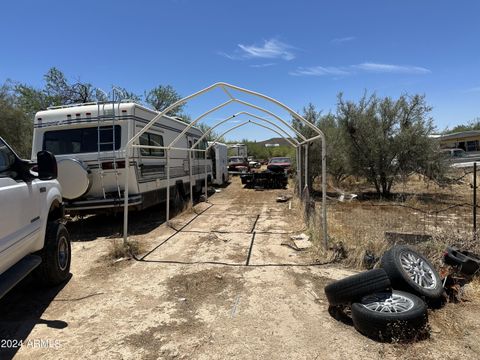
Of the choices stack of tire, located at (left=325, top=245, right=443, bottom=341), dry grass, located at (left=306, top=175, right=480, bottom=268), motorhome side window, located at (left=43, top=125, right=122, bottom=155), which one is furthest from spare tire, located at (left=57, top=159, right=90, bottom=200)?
stack of tire, located at (left=325, top=245, right=443, bottom=341)

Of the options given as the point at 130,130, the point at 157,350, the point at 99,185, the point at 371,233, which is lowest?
the point at 157,350

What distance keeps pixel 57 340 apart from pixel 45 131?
6467 mm

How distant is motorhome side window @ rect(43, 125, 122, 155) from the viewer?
845 cm


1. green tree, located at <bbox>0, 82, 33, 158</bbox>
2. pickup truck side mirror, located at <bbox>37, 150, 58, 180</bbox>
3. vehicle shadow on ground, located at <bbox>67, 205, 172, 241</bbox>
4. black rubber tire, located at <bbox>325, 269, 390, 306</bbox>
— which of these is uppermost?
green tree, located at <bbox>0, 82, 33, 158</bbox>

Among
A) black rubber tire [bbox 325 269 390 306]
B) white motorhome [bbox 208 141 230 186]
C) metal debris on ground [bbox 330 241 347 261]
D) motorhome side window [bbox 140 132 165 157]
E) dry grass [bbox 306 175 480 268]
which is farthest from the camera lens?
white motorhome [bbox 208 141 230 186]

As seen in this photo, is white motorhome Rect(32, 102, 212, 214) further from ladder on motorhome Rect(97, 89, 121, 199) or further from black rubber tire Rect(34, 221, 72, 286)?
black rubber tire Rect(34, 221, 72, 286)

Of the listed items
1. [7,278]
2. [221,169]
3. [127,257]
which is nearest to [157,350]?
[7,278]

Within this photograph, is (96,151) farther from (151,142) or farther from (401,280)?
(401,280)

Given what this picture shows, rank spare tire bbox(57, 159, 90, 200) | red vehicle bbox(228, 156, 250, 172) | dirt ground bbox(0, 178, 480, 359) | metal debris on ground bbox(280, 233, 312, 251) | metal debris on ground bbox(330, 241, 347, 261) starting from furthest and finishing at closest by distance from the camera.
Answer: red vehicle bbox(228, 156, 250, 172), spare tire bbox(57, 159, 90, 200), metal debris on ground bbox(280, 233, 312, 251), metal debris on ground bbox(330, 241, 347, 261), dirt ground bbox(0, 178, 480, 359)

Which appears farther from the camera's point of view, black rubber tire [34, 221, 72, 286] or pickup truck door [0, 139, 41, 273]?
black rubber tire [34, 221, 72, 286]

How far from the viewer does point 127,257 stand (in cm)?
639

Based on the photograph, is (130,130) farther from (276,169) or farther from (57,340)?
(276,169)

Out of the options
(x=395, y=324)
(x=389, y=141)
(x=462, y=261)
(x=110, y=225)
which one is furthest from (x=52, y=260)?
(x=389, y=141)

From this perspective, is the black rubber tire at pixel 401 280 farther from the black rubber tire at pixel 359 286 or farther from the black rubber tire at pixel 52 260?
the black rubber tire at pixel 52 260
